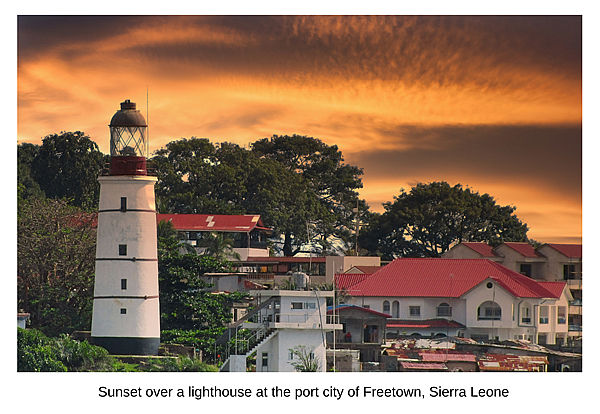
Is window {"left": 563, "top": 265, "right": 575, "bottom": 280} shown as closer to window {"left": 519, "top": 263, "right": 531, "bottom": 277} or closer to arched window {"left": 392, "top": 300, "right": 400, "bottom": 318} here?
window {"left": 519, "top": 263, "right": 531, "bottom": 277}

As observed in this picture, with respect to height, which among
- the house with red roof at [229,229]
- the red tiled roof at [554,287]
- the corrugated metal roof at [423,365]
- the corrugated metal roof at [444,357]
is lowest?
the corrugated metal roof at [423,365]

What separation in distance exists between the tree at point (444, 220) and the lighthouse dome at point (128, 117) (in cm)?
2948

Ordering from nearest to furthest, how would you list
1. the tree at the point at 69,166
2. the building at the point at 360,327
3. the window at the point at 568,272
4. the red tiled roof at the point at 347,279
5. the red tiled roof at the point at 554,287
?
1. the building at the point at 360,327
2. the red tiled roof at the point at 554,287
3. the red tiled roof at the point at 347,279
4. the window at the point at 568,272
5. the tree at the point at 69,166

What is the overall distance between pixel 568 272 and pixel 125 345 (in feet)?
84.4

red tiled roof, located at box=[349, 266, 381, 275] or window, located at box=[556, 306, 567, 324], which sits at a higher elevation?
red tiled roof, located at box=[349, 266, 381, 275]

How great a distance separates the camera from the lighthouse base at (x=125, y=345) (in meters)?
42.8

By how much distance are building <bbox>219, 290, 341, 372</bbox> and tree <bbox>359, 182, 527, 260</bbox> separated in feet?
97.9

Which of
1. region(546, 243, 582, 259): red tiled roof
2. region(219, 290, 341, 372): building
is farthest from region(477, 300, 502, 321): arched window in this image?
region(219, 290, 341, 372): building

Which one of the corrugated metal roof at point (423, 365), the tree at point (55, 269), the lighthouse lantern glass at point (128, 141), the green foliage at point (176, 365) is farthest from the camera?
the tree at point (55, 269)

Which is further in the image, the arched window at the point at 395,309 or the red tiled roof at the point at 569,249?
the red tiled roof at the point at 569,249

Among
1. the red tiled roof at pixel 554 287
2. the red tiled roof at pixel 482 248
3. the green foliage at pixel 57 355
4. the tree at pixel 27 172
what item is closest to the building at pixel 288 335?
the green foliage at pixel 57 355

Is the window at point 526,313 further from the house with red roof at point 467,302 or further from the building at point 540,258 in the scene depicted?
the building at point 540,258

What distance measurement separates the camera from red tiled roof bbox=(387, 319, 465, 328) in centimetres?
5159
